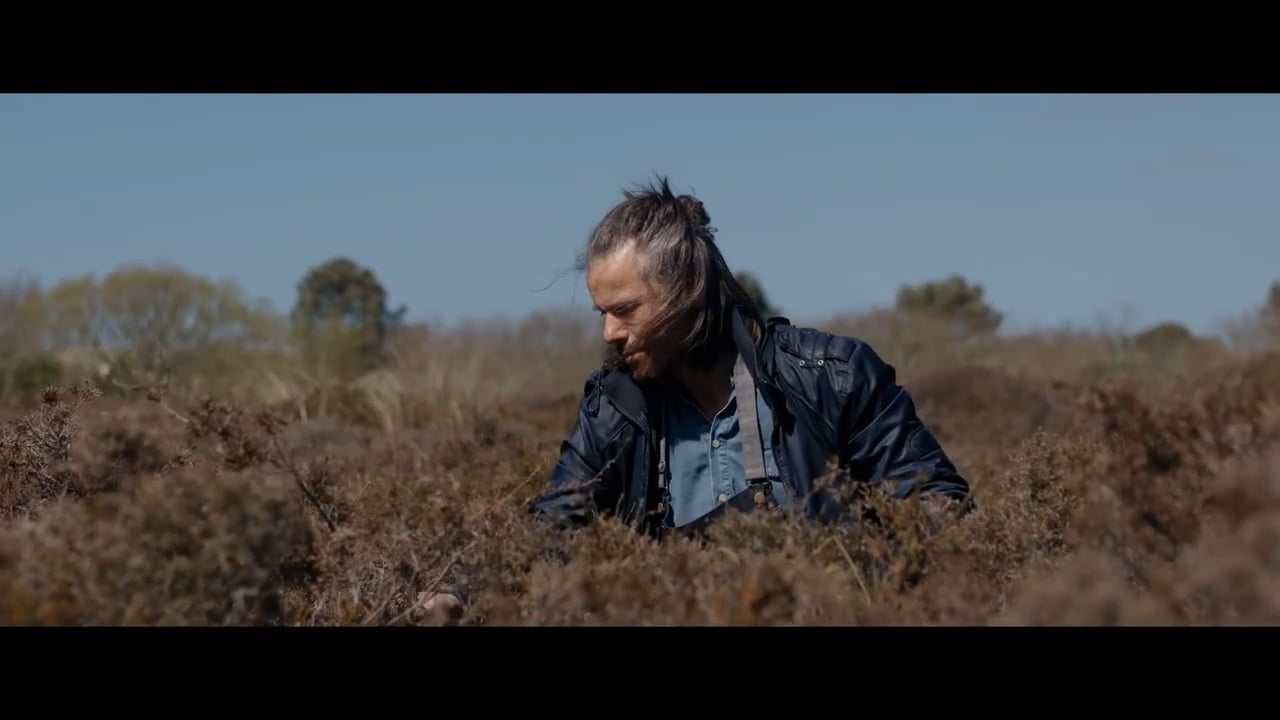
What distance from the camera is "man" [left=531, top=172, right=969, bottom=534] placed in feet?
13.0

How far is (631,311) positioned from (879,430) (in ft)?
2.67

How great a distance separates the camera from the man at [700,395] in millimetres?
3959

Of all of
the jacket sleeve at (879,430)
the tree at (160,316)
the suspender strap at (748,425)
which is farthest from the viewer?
the tree at (160,316)

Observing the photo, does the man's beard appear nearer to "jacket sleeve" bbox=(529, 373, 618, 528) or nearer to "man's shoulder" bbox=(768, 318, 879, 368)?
"jacket sleeve" bbox=(529, 373, 618, 528)

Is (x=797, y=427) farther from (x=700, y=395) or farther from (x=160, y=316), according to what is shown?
(x=160, y=316)

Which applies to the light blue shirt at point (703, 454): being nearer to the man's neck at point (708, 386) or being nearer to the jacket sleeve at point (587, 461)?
the man's neck at point (708, 386)

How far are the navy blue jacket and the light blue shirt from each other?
0.09m

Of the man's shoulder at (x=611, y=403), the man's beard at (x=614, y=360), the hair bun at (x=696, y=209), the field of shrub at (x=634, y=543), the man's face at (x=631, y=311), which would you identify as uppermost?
the hair bun at (x=696, y=209)

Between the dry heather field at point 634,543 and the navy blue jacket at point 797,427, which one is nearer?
the dry heather field at point 634,543

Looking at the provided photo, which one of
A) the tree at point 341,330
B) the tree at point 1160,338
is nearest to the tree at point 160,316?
the tree at point 341,330
